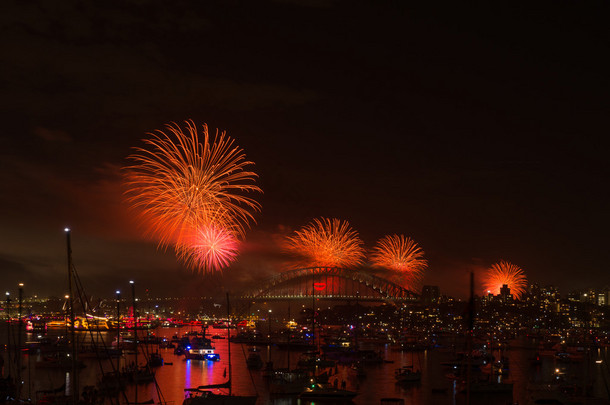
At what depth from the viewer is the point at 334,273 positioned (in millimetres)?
165000

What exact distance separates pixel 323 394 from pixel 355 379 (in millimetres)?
13137

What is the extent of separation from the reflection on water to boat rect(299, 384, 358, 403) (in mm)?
962

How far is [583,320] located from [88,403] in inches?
6580

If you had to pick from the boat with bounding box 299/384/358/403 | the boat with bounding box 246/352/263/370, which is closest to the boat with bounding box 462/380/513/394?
the boat with bounding box 299/384/358/403

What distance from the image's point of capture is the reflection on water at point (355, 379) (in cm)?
4512

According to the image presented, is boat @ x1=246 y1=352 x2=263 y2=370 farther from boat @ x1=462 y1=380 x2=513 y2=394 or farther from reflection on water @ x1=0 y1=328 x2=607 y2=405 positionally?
boat @ x1=462 y1=380 x2=513 y2=394

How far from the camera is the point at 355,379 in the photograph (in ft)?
178

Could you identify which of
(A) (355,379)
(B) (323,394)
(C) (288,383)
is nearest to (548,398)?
(B) (323,394)

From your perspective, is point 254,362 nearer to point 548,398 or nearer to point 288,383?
point 288,383

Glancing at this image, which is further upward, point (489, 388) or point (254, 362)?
point (489, 388)

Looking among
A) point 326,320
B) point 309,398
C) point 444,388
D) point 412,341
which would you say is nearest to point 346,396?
point 309,398

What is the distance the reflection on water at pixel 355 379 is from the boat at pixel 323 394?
962mm

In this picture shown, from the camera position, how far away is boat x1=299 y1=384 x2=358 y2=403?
41.8 metres

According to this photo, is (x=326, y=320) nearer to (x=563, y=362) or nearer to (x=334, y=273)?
(x=334, y=273)
